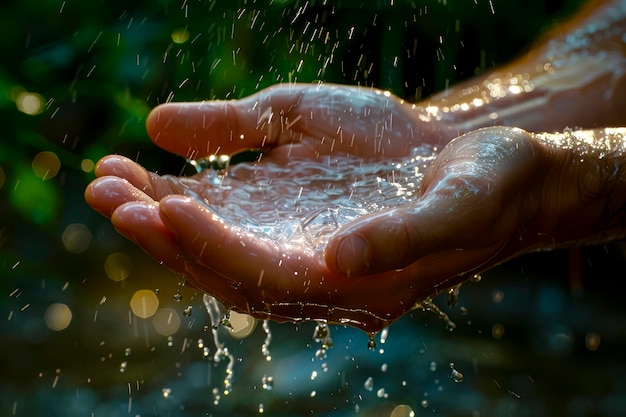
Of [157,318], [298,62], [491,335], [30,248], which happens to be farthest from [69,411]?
[298,62]

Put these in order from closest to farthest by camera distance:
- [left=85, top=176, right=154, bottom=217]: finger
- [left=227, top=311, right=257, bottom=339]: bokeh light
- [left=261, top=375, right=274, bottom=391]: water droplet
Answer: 1. [left=85, top=176, right=154, bottom=217]: finger
2. [left=261, top=375, right=274, bottom=391]: water droplet
3. [left=227, top=311, right=257, bottom=339]: bokeh light

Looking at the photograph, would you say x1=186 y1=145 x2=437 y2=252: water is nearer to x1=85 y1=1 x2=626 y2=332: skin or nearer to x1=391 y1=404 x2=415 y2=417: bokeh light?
x1=85 y1=1 x2=626 y2=332: skin

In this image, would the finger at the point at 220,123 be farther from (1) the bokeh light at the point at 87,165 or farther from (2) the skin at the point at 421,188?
(1) the bokeh light at the point at 87,165

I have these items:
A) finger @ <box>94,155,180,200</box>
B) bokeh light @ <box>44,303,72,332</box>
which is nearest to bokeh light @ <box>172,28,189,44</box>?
bokeh light @ <box>44,303,72,332</box>

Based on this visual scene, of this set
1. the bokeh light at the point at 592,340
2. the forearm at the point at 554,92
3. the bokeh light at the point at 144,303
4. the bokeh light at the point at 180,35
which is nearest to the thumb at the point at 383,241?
the forearm at the point at 554,92

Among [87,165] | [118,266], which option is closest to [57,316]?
[118,266]
